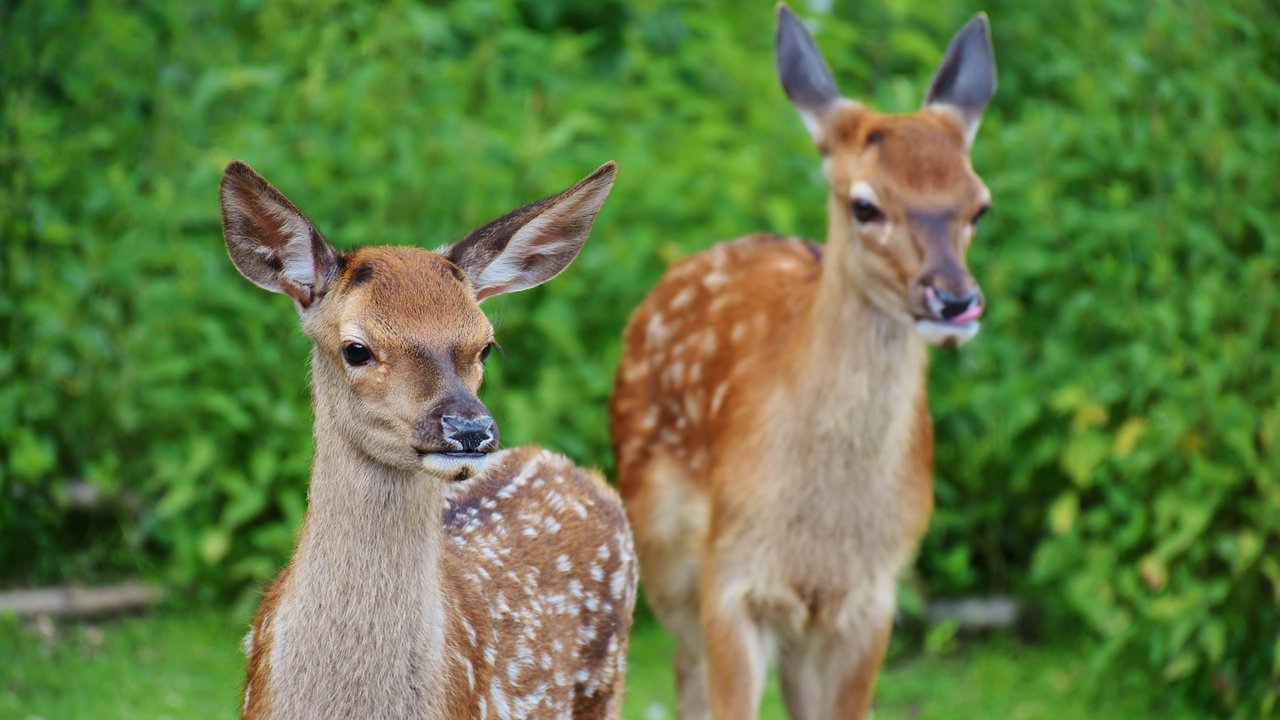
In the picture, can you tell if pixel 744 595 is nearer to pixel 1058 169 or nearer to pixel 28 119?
pixel 1058 169

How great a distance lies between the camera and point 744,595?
5.86m

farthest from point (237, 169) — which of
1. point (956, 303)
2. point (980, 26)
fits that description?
point (980, 26)

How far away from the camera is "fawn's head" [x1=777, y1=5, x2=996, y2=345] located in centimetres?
543

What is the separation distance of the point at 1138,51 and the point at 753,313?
2.47 metres

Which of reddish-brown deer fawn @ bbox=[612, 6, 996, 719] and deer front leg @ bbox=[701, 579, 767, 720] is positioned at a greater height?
reddish-brown deer fawn @ bbox=[612, 6, 996, 719]

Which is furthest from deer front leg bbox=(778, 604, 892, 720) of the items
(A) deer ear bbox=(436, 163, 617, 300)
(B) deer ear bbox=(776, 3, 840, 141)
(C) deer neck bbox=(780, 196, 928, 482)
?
(A) deer ear bbox=(436, 163, 617, 300)

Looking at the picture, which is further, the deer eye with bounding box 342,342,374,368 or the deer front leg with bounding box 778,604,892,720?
the deer front leg with bounding box 778,604,892,720

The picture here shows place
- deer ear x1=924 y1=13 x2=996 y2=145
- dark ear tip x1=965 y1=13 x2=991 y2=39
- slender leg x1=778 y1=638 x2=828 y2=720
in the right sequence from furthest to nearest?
dark ear tip x1=965 y1=13 x2=991 y2=39, deer ear x1=924 y1=13 x2=996 y2=145, slender leg x1=778 y1=638 x2=828 y2=720

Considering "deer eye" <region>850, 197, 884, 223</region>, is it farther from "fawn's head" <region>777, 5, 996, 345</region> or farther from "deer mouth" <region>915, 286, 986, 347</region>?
"deer mouth" <region>915, 286, 986, 347</region>

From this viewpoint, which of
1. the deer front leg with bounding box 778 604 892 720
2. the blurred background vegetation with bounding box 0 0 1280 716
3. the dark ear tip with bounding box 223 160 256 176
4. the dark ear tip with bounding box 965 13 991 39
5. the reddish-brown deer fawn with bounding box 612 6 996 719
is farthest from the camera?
the blurred background vegetation with bounding box 0 0 1280 716

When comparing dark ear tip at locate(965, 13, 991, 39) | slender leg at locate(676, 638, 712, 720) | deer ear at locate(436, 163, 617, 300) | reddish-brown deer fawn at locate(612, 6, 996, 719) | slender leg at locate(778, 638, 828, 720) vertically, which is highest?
dark ear tip at locate(965, 13, 991, 39)

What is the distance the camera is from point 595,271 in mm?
7633

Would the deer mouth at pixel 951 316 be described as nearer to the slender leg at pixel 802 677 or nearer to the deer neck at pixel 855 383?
the deer neck at pixel 855 383

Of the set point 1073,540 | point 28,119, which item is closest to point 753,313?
point 1073,540
